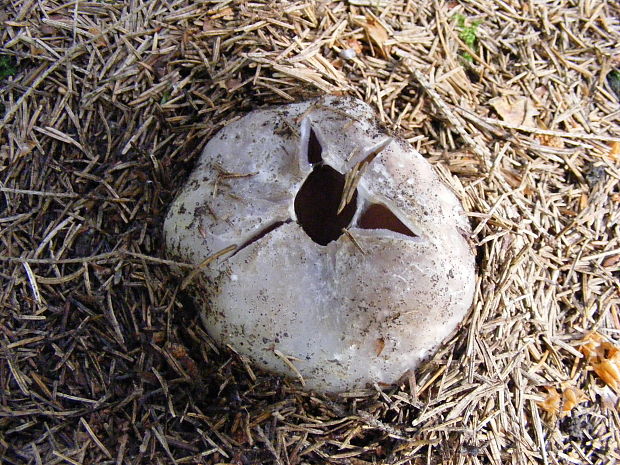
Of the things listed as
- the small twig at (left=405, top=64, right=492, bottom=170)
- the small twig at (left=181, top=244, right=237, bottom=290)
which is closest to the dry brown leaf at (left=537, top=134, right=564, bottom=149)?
the small twig at (left=405, top=64, right=492, bottom=170)

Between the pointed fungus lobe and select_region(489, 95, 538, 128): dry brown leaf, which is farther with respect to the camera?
select_region(489, 95, 538, 128): dry brown leaf

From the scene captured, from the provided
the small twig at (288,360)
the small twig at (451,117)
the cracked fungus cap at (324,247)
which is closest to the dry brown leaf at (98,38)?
the cracked fungus cap at (324,247)

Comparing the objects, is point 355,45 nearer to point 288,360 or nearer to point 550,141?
point 550,141

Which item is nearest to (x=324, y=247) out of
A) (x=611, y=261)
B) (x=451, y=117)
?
(x=451, y=117)

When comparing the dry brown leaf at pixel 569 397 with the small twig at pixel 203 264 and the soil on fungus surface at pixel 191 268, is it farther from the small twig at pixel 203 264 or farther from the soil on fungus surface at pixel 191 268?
the small twig at pixel 203 264

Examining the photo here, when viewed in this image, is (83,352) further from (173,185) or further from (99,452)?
(173,185)

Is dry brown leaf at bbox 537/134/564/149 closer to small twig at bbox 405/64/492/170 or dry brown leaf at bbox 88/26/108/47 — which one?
small twig at bbox 405/64/492/170

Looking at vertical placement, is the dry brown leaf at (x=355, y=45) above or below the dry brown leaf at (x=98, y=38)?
below
